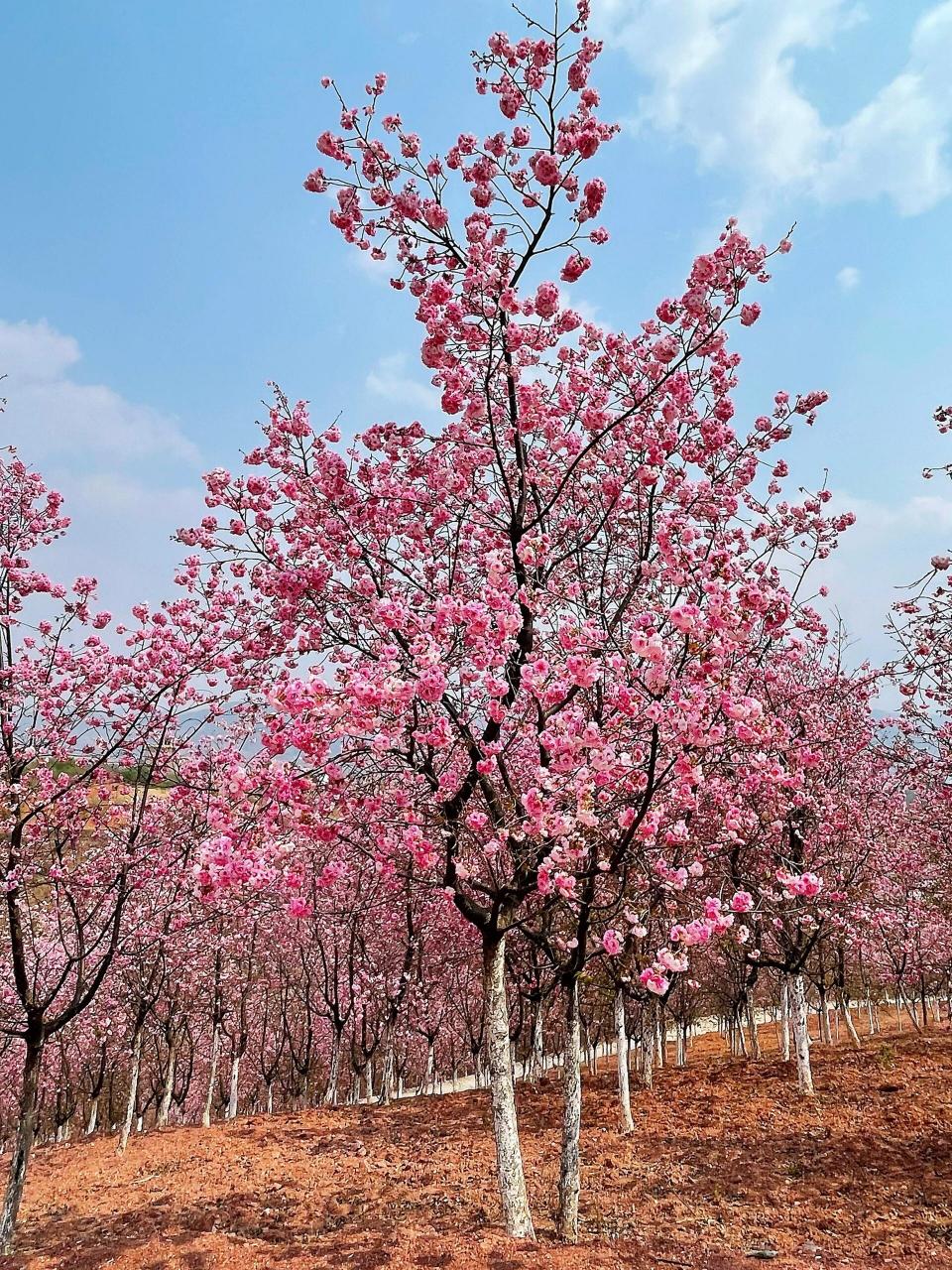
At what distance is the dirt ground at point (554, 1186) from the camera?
25.0 ft

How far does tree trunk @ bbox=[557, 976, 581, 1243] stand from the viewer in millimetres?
7773

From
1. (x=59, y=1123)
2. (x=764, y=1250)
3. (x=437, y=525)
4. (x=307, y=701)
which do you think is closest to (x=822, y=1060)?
(x=764, y=1250)

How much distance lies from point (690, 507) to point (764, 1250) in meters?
8.36

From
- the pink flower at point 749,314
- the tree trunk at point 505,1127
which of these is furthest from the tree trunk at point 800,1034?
the pink flower at point 749,314

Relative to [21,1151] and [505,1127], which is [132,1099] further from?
[505,1127]

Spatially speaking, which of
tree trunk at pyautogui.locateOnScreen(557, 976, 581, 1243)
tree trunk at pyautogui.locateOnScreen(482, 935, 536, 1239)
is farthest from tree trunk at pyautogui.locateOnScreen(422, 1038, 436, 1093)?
Answer: tree trunk at pyautogui.locateOnScreen(482, 935, 536, 1239)

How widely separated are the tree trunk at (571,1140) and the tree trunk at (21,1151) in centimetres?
608

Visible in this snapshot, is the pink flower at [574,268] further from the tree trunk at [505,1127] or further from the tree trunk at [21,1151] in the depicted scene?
the tree trunk at [21,1151]

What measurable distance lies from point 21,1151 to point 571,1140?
6516mm

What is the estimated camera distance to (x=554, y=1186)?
1091 cm

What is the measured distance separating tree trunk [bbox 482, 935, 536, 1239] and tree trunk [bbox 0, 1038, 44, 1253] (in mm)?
5509

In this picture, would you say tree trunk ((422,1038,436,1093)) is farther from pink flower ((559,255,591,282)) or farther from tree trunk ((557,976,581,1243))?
pink flower ((559,255,591,282))

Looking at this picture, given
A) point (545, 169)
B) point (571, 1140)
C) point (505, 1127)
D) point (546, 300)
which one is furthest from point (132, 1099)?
point (545, 169)

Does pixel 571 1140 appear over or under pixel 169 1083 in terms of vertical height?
over
